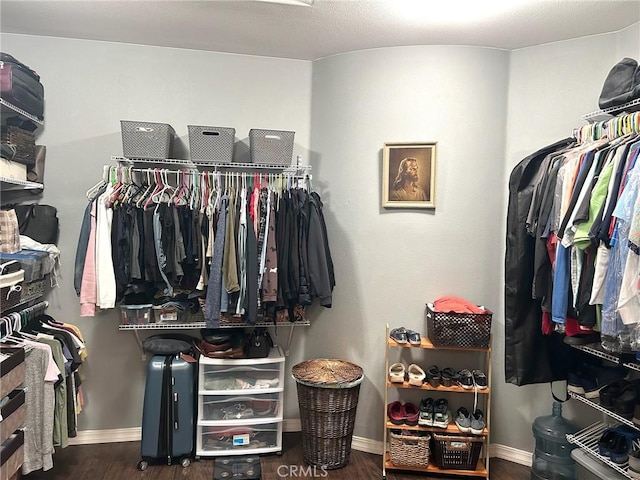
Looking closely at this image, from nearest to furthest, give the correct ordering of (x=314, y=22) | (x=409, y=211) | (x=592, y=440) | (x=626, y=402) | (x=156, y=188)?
(x=626, y=402), (x=592, y=440), (x=314, y=22), (x=156, y=188), (x=409, y=211)

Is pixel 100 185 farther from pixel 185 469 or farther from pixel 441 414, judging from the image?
pixel 441 414

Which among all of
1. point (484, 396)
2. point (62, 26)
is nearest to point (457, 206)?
point (484, 396)

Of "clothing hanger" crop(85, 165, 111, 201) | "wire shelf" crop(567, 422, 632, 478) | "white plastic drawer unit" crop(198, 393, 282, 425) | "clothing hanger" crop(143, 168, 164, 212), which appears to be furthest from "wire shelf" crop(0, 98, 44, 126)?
"wire shelf" crop(567, 422, 632, 478)

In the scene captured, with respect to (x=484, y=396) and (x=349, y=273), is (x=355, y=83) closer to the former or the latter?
(x=349, y=273)

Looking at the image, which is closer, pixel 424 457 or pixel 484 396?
pixel 424 457

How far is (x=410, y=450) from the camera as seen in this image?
8.66 ft

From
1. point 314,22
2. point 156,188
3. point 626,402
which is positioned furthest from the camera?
point 156,188

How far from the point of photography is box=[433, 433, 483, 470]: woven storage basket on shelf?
8.59 ft

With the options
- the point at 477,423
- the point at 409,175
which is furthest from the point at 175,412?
the point at 409,175

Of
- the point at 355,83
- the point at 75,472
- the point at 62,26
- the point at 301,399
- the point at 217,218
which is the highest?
the point at 62,26

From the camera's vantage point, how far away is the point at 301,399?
276 cm

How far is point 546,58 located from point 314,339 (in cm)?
233

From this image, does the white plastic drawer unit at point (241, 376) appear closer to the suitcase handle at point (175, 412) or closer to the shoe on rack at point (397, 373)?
the suitcase handle at point (175, 412)

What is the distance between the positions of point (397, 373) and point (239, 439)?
105 centimetres
